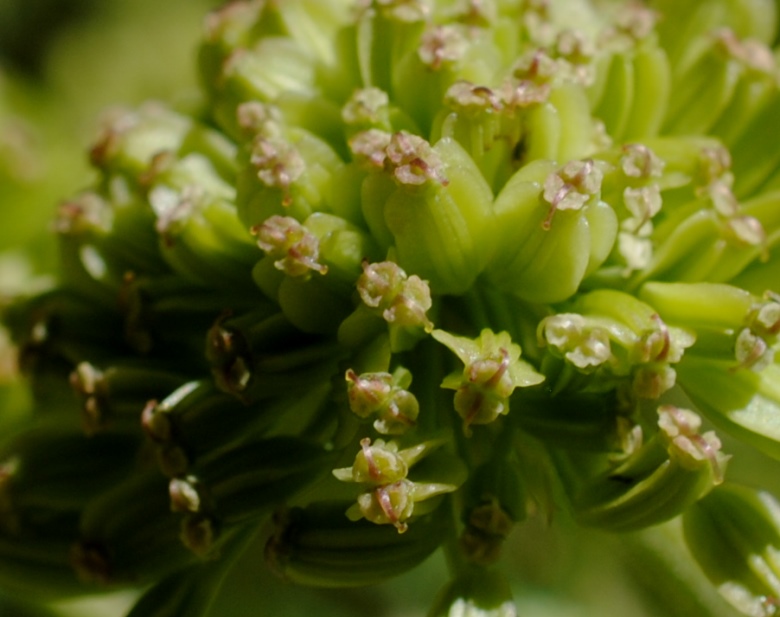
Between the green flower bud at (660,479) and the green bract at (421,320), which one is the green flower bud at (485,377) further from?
the green flower bud at (660,479)

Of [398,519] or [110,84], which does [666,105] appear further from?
[110,84]

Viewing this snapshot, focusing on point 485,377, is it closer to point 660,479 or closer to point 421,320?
point 421,320

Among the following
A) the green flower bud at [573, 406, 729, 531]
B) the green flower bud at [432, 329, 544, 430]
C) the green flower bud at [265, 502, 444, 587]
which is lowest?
the green flower bud at [265, 502, 444, 587]

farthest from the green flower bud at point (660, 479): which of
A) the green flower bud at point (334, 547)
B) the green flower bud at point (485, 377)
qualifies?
the green flower bud at point (334, 547)

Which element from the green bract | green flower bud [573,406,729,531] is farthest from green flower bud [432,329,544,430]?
green flower bud [573,406,729,531]

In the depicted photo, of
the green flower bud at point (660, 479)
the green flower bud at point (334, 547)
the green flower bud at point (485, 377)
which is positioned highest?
the green flower bud at point (485, 377)

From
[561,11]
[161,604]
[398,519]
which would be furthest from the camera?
[561,11]

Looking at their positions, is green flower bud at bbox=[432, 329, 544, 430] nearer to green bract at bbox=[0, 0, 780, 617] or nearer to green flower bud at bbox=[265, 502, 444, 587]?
green bract at bbox=[0, 0, 780, 617]

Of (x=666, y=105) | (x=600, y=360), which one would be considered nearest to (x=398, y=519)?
(x=600, y=360)

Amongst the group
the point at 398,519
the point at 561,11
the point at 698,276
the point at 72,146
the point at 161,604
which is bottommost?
the point at 72,146
